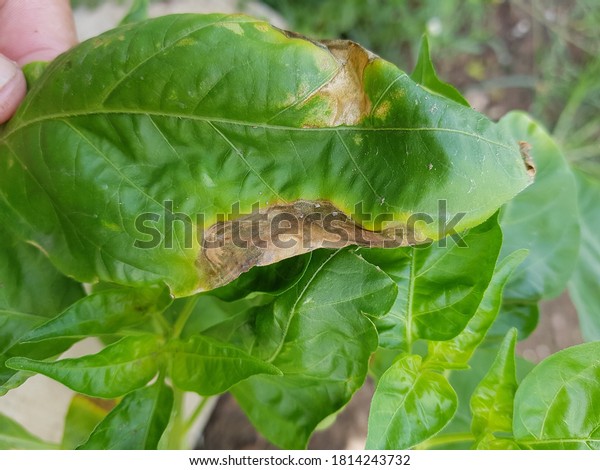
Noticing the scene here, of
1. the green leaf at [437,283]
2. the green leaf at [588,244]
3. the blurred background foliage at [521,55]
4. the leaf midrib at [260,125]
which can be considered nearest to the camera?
the leaf midrib at [260,125]

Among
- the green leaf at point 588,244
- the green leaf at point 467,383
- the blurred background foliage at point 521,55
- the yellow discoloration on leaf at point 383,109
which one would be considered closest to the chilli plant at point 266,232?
the yellow discoloration on leaf at point 383,109

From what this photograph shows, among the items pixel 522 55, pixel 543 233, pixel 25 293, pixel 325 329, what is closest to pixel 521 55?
pixel 522 55

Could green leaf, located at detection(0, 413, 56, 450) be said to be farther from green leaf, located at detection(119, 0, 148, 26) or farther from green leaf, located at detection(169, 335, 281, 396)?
green leaf, located at detection(119, 0, 148, 26)

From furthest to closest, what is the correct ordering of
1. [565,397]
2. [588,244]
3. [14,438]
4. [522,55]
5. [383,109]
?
[522,55]
[588,244]
[14,438]
[565,397]
[383,109]

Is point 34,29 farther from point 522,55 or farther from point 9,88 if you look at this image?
point 522,55

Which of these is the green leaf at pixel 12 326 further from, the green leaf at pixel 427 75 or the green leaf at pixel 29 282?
the green leaf at pixel 427 75
